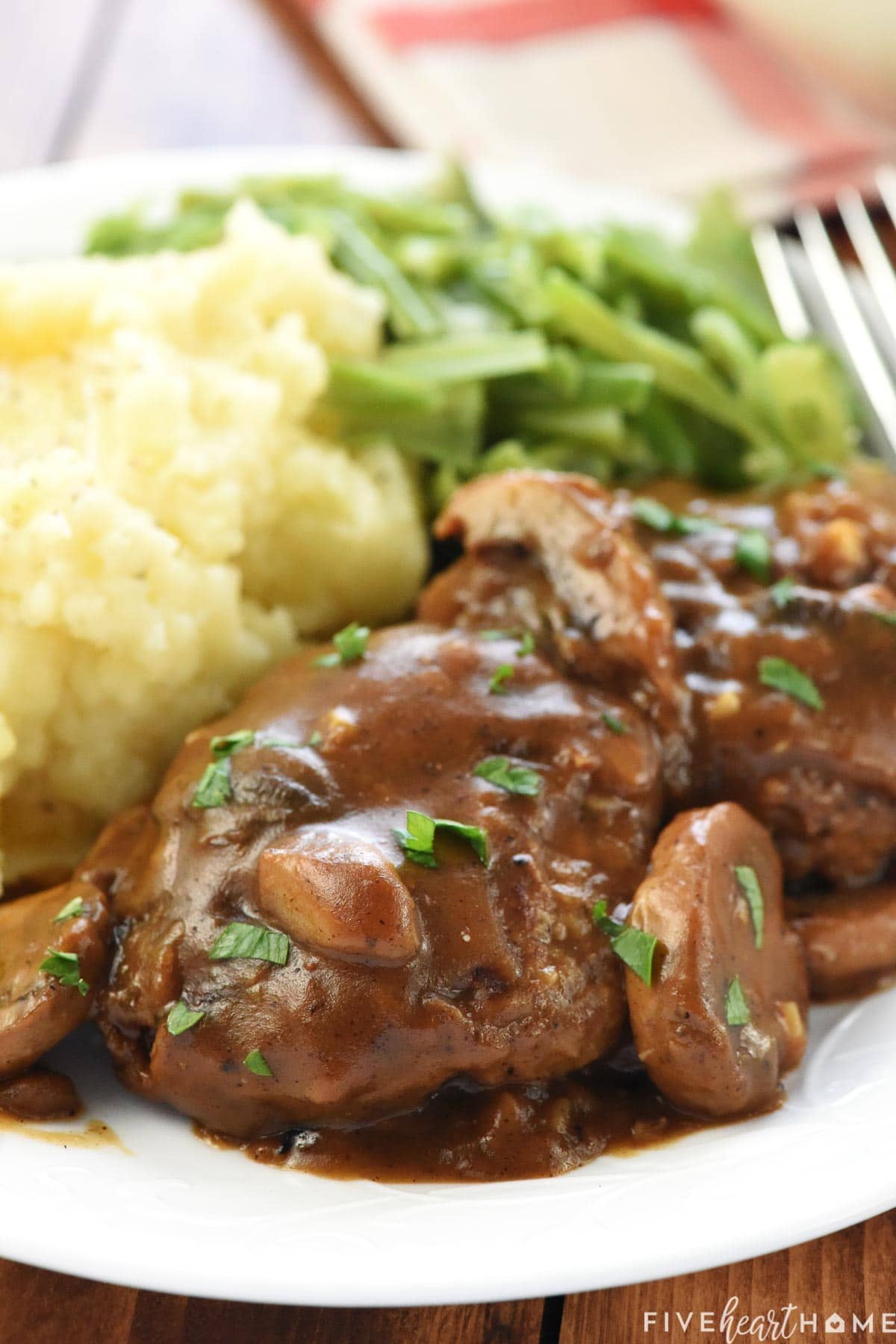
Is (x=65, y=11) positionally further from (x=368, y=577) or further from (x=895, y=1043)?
(x=895, y=1043)

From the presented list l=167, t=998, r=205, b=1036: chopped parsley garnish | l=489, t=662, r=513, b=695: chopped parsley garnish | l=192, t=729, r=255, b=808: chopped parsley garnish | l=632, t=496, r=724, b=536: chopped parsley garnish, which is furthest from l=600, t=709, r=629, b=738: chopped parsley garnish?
l=167, t=998, r=205, b=1036: chopped parsley garnish

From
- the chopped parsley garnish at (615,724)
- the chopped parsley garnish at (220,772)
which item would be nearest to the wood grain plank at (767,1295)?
the chopped parsley garnish at (615,724)

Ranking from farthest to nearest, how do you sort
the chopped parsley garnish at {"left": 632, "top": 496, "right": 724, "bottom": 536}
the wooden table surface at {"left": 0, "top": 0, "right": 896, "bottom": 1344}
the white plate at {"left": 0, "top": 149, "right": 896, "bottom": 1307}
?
the wooden table surface at {"left": 0, "top": 0, "right": 896, "bottom": 1344}
the chopped parsley garnish at {"left": 632, "top": 496, "right": 724, "bottom": 536}
the white plate at {"left": 0, "top": 149, "right": 896, "bottom": 1307}

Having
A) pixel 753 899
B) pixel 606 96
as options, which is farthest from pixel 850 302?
pixel 753 899

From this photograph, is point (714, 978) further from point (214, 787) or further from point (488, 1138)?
point (214, 787)

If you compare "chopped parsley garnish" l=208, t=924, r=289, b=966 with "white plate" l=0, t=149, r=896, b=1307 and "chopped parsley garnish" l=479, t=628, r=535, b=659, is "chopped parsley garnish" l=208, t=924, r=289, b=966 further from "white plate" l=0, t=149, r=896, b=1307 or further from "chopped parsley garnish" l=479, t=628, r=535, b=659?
"chopped parsley garnish" l=479, t=628, r=535, b=659

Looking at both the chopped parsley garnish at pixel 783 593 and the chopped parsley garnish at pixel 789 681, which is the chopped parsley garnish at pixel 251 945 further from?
the chopped parsley garnish at pixel 783 593
